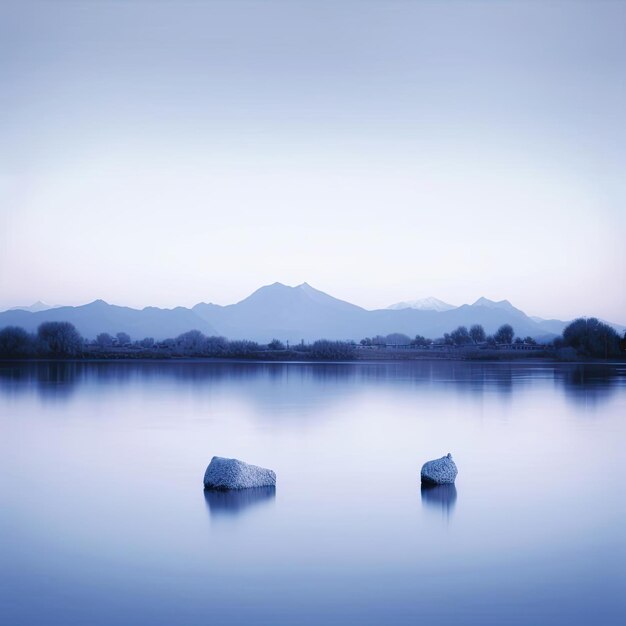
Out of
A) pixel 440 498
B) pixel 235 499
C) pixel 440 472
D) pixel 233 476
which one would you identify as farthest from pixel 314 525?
pixel 440 472

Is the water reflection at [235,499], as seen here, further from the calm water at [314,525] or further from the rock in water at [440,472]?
the rock in water at [440,472]

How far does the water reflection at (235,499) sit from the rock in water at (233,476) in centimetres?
8

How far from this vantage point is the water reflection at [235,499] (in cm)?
814

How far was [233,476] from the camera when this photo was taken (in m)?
9.15

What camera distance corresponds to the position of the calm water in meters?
5.38

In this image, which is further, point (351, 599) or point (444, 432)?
point (444, 432)

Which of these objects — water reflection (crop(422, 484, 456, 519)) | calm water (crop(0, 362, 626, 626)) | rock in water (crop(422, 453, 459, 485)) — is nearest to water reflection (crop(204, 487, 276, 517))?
calm water (crop(0, 362, 626, 626))

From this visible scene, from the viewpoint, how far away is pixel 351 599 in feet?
17.9

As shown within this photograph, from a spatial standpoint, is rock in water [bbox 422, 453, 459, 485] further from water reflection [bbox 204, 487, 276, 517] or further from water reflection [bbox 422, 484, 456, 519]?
water reflection [bbox 204, 487, 276, 517]


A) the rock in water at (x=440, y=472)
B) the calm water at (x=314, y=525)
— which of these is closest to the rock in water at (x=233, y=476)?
the calm water at (x=314, y=525)

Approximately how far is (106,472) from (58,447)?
9.57 ft

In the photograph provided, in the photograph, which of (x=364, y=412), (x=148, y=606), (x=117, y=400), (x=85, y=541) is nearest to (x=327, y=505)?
(x=85, y=541)

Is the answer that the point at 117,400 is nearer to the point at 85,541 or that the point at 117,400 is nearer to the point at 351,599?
the point at 85,541

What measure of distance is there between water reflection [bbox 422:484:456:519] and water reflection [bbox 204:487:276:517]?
6.56 ft
